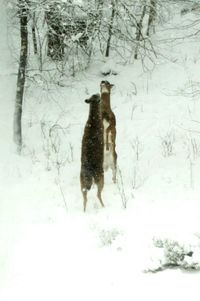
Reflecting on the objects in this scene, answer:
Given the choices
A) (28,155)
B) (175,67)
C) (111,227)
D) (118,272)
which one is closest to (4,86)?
(28,155)

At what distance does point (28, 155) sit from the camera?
10.5 metres

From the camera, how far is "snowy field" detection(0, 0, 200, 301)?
→ 6.42 metres

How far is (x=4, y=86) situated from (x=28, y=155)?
10.1 feet

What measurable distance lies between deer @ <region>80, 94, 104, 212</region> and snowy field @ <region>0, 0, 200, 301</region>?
44cm

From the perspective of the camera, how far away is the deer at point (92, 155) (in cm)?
796

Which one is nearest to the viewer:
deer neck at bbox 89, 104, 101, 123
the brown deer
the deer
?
the deer

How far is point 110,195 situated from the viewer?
8.65 metres

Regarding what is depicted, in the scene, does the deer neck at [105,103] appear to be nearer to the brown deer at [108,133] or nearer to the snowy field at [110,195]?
the brown deer at [108,133]

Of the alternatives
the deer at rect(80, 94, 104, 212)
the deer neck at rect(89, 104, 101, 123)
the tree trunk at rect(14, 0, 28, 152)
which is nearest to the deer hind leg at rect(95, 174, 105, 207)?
the deer at rect(80, 94, 104, 212)

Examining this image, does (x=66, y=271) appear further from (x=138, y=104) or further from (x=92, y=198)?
(x=138, y=104)

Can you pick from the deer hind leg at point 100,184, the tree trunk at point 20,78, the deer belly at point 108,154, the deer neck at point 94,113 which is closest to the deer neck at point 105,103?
the deer belly at point 108,154

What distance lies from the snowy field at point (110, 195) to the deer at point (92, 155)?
0.44m

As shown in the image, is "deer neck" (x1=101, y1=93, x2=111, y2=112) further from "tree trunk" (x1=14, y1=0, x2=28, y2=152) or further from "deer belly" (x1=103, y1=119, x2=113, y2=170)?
"tree trunk" (x1=14, y1=0, x2=28, y2=152)

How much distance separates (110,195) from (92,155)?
97 cm
